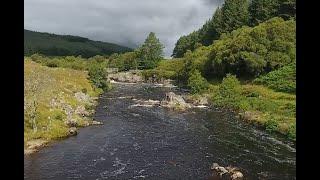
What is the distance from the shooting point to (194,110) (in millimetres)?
43250

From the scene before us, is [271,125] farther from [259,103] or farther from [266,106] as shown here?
[259,103]

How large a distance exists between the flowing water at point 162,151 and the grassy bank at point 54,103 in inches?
83.8

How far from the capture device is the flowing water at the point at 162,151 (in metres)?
24.0

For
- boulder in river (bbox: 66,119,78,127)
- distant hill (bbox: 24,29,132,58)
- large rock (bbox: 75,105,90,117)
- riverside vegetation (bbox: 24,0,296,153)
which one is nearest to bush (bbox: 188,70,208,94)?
riverside vegetation (bbox: 24,0,296,153)

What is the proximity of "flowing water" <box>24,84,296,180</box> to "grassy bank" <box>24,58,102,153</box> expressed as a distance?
6.99 ft

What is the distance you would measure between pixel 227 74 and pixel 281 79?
8.85m

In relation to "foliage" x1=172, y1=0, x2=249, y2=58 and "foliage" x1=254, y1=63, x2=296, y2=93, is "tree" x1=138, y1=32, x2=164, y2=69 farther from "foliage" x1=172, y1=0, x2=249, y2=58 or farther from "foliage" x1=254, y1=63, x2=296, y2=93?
"foliage" x1=254, y1=63, x2=296, y2=93

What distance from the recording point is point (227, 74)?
57875mm

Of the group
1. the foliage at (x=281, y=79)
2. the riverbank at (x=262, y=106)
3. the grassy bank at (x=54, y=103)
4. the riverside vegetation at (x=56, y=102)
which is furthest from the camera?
the foliage at (x=281, y=79)

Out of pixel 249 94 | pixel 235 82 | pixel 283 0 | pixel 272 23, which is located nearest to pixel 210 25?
pixel 283 0

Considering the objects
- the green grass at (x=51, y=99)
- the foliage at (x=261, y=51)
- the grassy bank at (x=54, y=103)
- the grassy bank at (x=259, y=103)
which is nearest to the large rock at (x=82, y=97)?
the grassy bank at (x=54, y=103)

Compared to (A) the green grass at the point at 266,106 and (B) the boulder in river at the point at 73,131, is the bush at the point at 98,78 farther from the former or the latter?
(B) the boulder in river at the point at 73,131
